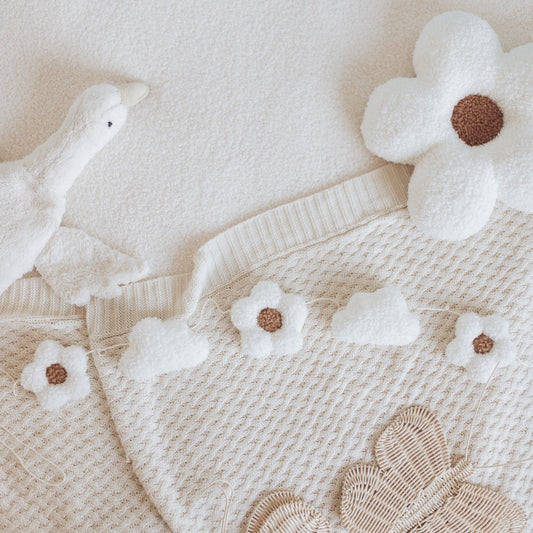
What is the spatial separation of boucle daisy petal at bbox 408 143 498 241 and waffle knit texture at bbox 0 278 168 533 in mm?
664

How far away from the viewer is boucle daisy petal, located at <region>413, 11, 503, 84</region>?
2.96ft

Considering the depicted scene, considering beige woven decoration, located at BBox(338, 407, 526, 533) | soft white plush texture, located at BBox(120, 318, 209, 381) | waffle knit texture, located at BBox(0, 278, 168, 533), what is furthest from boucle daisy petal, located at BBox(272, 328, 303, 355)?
waffle knit texture, located at BBox(0, 278, 168, 533)

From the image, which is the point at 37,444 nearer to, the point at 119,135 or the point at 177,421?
the point at 177,421

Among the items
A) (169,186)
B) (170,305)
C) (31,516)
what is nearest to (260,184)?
(169,186)

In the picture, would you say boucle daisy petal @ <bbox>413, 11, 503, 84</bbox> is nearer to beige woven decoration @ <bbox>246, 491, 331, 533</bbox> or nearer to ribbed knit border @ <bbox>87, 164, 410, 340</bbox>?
→ ribbed knit border @ <bbox>87, 164, 410, 340</bbox>

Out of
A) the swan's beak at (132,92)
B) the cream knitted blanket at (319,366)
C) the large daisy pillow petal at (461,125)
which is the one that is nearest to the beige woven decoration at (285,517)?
the cream knitted blanket at (319,366)

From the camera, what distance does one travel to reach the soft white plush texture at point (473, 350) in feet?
3.04

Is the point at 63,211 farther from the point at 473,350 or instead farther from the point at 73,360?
the point at 473,350

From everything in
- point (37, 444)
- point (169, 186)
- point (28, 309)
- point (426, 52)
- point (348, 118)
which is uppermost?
point (426, 52)

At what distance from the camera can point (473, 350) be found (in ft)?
3.08

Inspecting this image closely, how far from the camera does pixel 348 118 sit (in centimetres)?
99

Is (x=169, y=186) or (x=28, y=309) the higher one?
(x=169, y=186)

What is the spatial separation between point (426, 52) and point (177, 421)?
2.64ft

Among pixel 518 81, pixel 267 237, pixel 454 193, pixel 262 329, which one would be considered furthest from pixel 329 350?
pixel 518 81
